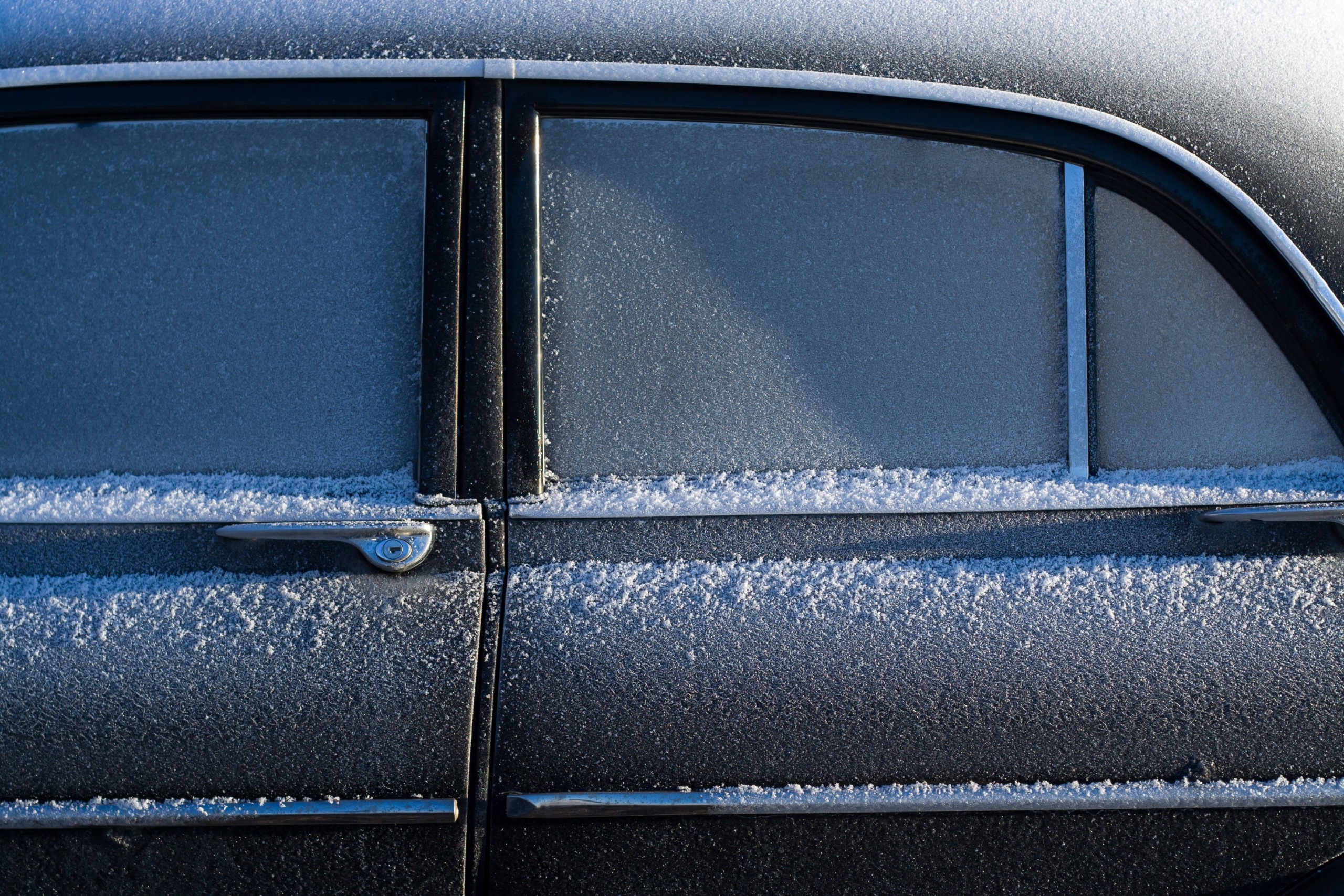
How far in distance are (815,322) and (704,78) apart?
1.34 feet

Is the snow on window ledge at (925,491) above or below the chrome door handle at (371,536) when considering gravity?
above

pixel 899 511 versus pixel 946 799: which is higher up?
pixel 899 511

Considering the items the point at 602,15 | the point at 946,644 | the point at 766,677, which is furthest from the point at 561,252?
the point at 946,644

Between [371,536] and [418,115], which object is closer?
[371,536]

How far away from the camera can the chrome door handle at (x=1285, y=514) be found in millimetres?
1203

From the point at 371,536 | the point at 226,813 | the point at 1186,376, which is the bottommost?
the point at 226,813

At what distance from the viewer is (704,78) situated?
1.33 m

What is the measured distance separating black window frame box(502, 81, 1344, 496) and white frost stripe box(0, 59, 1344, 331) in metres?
0.01

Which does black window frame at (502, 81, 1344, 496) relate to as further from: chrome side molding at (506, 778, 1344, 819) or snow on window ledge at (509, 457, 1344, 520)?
chrome side molding at (506, 778, 1344, 819)

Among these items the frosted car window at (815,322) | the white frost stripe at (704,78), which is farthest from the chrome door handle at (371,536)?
the white frost stripe at (704,78)

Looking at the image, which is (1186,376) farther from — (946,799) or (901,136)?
(946,799)

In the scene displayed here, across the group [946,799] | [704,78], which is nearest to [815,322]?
[704,78]

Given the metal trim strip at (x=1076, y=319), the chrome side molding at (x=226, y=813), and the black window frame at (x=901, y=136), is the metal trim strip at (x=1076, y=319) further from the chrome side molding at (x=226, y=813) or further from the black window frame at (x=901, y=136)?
the chrome side molding at (x=226, y=813)

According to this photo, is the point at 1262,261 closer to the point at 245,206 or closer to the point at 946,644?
the point at 946,644
